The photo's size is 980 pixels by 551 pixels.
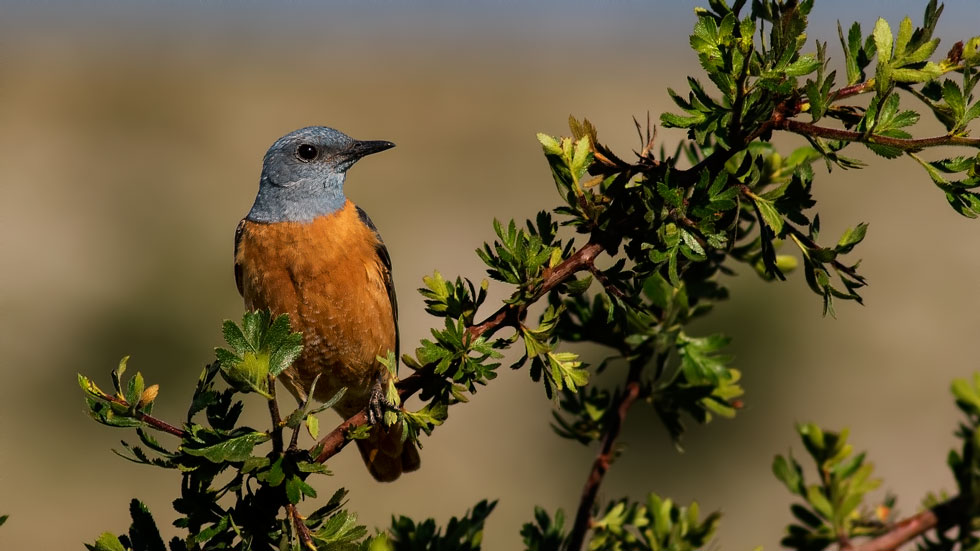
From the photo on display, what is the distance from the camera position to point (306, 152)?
16.7ft

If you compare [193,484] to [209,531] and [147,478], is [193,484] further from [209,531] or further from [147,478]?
[147,478]

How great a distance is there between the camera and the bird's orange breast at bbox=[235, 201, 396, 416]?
4.42 m

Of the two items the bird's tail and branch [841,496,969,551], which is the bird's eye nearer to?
the bird's tail

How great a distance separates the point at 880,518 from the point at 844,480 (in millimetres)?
191

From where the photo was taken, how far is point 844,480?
6.26 feet

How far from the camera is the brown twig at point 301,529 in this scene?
246cm

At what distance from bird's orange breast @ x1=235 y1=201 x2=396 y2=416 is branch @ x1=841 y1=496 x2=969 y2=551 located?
9.96 feet

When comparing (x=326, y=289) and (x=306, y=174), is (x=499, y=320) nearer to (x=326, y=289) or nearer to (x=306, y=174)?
(x=326, y=289)

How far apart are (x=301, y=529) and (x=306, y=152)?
2.97 metres

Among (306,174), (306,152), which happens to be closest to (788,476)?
(306,174)

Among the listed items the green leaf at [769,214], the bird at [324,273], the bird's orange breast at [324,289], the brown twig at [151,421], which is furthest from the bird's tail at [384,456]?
the green leaf at [769,214]

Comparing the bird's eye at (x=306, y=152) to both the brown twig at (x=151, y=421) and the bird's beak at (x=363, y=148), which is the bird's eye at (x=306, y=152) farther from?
the brown twig at (x=151, y=421)

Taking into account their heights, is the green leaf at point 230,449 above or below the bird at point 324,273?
below

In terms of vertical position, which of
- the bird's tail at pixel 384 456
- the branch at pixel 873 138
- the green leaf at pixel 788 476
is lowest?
the green leaf at pixel 788 476
